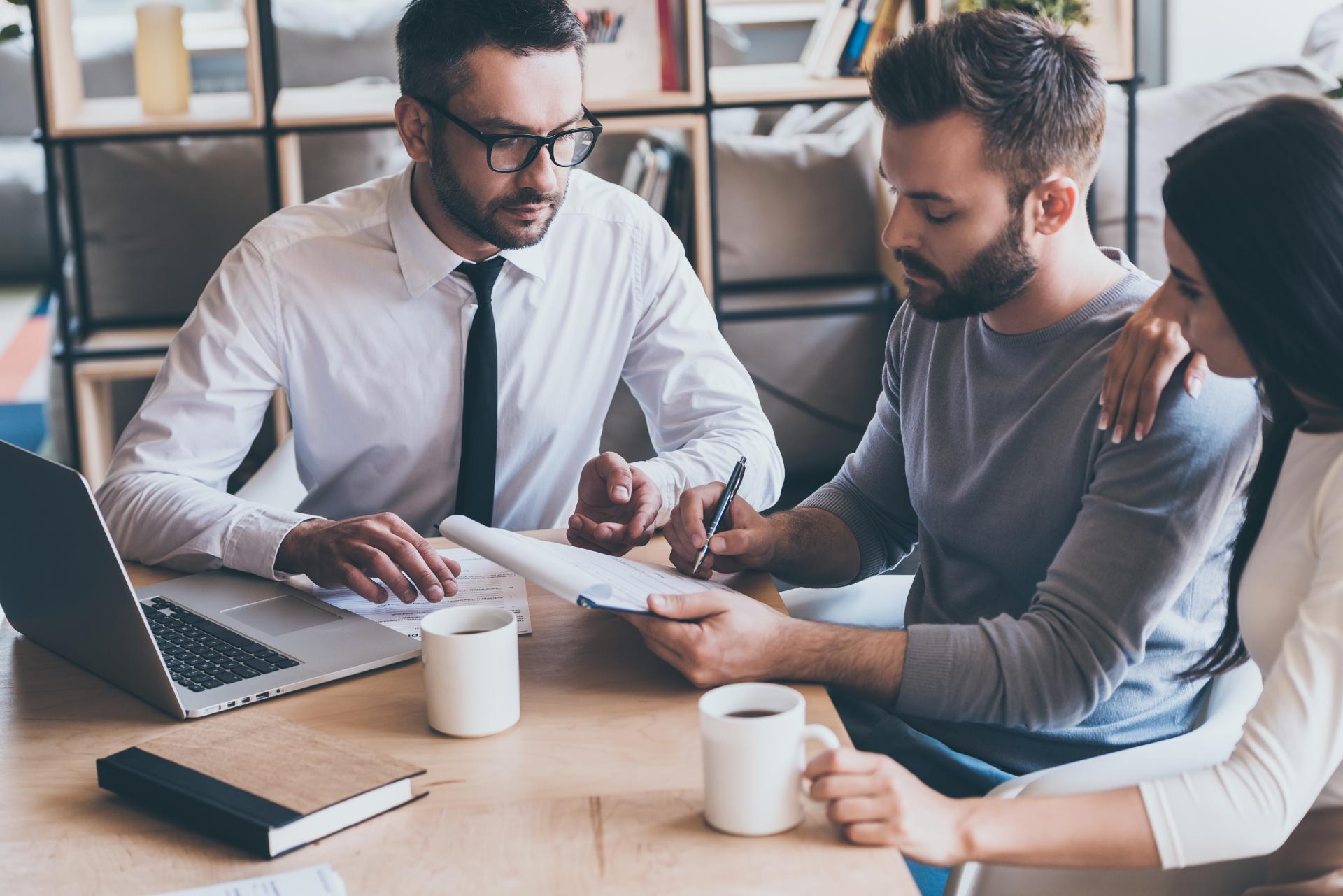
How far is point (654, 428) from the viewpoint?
1.97 meters

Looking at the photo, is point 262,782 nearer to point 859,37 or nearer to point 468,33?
point 468,33

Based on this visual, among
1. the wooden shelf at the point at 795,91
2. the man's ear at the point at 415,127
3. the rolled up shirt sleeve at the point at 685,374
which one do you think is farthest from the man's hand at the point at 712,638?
the wooden shelf at the point at 795,91

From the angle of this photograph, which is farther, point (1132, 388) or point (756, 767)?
point (1132, 388)

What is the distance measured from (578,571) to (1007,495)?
0.49m

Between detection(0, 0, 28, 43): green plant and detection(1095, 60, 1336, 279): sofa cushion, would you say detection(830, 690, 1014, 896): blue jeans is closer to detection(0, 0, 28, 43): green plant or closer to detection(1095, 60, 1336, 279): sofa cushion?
detection(1095, 60, 1336, 279): sofa cushion

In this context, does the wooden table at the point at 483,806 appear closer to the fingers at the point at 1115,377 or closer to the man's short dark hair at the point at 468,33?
the fingers at the point at 1115,377

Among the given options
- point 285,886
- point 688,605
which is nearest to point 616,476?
point 688,605

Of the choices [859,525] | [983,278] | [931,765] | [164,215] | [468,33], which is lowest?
[931,765]

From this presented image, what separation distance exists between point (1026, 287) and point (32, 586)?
3.31 ft

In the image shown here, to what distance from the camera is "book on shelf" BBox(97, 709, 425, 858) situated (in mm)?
852

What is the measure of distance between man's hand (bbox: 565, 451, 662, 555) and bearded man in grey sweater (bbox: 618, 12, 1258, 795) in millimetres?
76

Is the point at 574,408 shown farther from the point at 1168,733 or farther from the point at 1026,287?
the point at 1168,733

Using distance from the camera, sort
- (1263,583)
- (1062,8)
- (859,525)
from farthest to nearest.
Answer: (1062,8) < (859,525) < (1263,583)

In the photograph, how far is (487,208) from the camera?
66.8 inches
